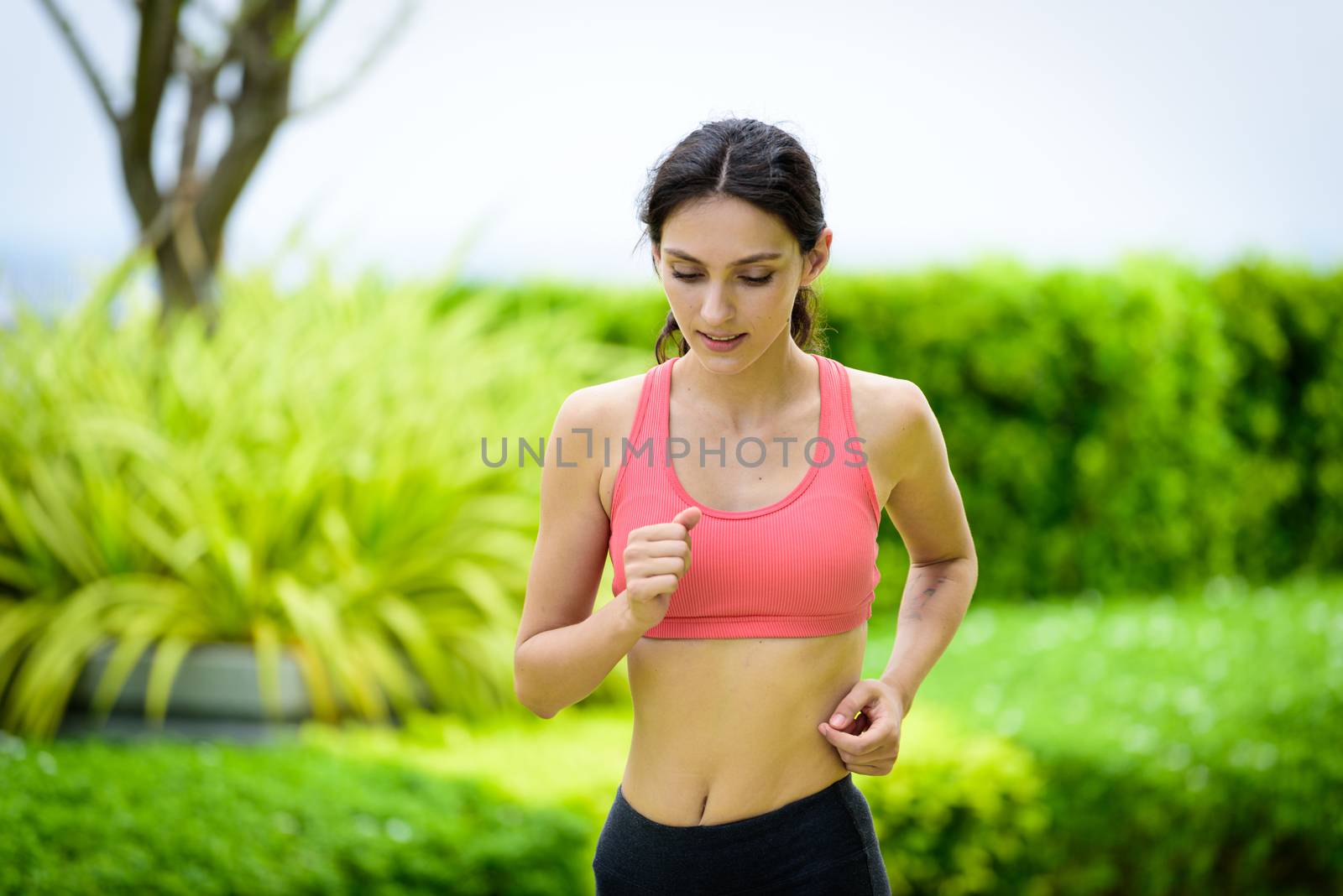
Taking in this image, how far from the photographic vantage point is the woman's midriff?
185 cm

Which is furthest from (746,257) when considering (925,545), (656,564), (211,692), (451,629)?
(211,692)

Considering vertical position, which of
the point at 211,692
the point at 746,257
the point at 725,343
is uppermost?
the point at 746,257

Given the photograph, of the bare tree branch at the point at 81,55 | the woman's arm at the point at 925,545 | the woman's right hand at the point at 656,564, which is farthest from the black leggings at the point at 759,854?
the bare tree branch at the point at 81,55

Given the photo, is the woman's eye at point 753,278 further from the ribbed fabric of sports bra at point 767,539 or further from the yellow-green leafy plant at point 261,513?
the yellow-green leafy plant at point 261,513

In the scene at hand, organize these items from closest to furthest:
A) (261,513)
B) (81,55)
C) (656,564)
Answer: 1. (656,564)
2. (261,513)
3. (81,55)

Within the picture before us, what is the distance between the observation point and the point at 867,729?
6.14 feet

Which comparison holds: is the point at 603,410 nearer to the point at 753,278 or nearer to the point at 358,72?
the point at 753,278

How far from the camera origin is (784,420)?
1925mm

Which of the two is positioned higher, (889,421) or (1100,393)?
(889,421)

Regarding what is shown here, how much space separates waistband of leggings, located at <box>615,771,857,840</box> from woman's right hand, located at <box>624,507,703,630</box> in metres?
0.33

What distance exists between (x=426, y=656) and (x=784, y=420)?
135 inches

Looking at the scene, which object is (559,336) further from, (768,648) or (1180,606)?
(768,648)

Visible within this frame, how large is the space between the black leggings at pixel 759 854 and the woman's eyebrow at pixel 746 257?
2.49 feet

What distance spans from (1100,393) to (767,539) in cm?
702
